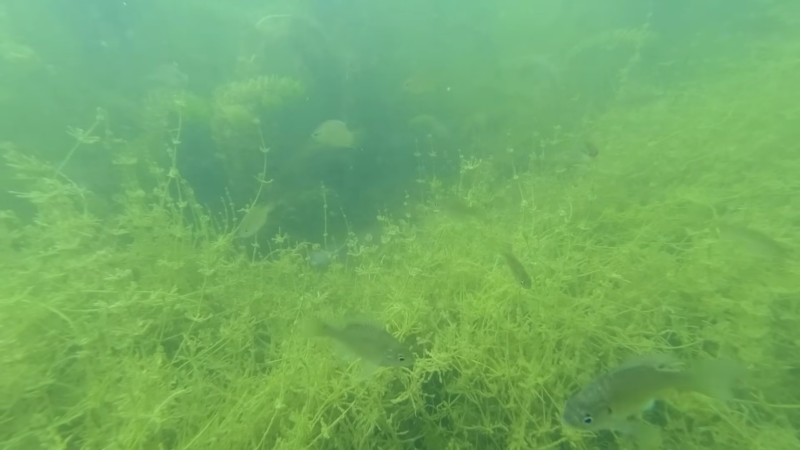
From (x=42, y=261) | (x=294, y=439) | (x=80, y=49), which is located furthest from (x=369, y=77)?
(x=294, y=439)

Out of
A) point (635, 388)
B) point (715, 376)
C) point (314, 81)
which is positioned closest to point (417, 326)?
point (635, 388)

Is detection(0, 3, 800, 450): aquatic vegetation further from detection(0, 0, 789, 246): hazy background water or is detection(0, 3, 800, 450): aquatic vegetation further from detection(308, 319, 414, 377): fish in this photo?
detection(0, 0, 789, 246): hazy background water

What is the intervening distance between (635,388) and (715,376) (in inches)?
16.2

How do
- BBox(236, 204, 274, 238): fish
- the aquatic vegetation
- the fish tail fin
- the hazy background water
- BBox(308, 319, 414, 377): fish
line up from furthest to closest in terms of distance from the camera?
the hazy background water, BBox(236, 204, 274, 238): fish, the aquatic vegetation, BBox(308, 319, 414, 377): fish, the fish tail fin

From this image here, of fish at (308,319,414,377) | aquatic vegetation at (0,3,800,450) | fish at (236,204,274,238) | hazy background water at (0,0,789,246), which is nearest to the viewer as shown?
fish at (308,319,414,377)

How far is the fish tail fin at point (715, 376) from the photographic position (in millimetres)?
2334

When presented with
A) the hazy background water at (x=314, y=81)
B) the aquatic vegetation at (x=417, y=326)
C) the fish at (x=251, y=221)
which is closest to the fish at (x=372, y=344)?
the aquatic vegetation at (x=417, y=326)

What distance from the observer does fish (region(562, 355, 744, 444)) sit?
7.72 ft

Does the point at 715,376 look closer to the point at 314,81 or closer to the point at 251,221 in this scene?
the point at 251,221

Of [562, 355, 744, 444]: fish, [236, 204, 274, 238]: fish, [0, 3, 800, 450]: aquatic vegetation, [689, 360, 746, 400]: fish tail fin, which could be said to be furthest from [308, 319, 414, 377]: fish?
[236, 204, 274, 238]: fish

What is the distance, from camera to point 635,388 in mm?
2379

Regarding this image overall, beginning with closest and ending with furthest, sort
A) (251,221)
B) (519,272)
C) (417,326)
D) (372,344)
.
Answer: (372,344) < (519,272) < (417,326) < (251,221)

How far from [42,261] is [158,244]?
3.47 feet

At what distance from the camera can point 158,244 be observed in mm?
5164
